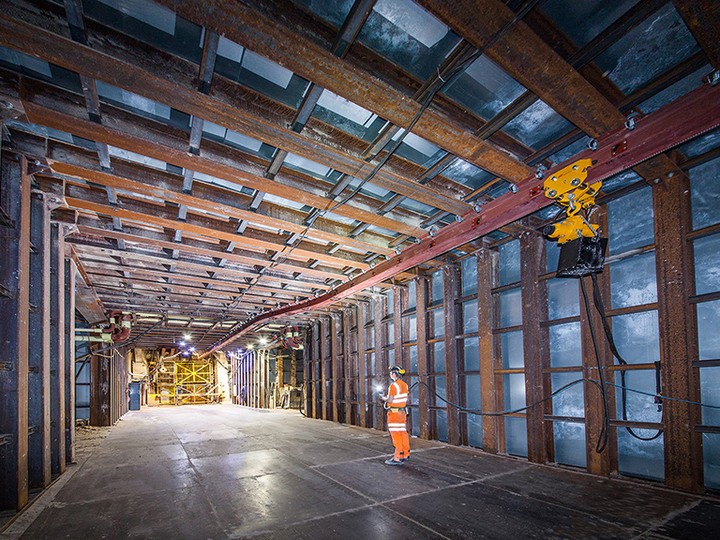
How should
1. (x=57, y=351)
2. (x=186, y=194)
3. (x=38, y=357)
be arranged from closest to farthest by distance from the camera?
(x=38, y=357) < (x=186, y=194) < (x=57, y=351)

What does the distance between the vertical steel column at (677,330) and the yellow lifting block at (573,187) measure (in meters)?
1.49

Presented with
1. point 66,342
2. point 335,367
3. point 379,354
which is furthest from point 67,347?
point 335,367

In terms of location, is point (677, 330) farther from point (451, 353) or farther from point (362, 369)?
point (362, 369)

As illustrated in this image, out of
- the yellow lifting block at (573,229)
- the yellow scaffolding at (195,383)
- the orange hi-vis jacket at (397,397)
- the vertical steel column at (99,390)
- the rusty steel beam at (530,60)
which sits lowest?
the yellow scaffolding at (195,383)

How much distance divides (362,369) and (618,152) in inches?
344

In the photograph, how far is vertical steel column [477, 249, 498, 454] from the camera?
6707 millimetres

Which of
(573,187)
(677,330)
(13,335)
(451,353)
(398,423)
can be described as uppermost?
(573,187)

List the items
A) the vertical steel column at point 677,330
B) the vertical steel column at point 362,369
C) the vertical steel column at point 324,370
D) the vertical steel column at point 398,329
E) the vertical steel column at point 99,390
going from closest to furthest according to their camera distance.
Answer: the vertical steel column at point 677,330
the vertical steel column at point 398,329
the vertical steel column at point 362,369
the vertical steel column at point 99,390
the vertical steel column at point 324,370

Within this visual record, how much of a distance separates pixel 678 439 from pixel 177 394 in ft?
97.5

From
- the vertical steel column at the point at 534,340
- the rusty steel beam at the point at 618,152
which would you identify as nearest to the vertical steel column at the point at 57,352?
the rusty steel beam at the point at 618,152

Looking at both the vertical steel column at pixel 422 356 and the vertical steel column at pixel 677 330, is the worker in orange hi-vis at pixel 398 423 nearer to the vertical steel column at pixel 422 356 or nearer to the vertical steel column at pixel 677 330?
the vertical steel column at pixel 422 356

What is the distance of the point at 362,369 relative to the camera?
36.1ft

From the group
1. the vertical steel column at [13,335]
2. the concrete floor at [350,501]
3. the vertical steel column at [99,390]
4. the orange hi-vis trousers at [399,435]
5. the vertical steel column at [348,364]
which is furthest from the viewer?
the vertical steel column at [99,390]

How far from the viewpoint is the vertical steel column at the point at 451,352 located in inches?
298
